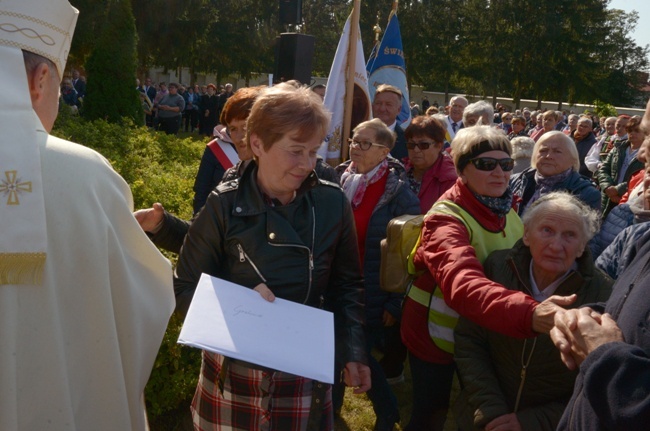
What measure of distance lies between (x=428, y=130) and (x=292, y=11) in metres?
3.41

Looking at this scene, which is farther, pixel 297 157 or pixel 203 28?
pixel 203 28

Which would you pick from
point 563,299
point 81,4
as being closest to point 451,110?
point 563,299

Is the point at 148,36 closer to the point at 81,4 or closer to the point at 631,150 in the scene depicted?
the point at 81,4

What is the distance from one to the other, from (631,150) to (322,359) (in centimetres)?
662

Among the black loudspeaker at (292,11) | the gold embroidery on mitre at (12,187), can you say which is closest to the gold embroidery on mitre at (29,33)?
the gold embroidery on mitre at (12,187)

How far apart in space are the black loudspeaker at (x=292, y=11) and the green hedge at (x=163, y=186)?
2.09 m

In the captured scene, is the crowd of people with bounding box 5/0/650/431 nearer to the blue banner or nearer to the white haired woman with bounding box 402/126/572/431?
the white haired woman with bounding box 402/126/572/431

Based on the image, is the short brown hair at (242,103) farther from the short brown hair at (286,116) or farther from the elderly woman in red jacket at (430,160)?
the elderly woman in red jacket at (430,160)

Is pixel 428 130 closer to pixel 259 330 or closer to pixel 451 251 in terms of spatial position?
pixel 451 251

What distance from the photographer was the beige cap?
1.75 meters

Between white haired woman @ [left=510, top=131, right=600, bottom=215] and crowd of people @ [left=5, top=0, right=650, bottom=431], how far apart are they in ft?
3.13

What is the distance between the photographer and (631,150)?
7.47 meters

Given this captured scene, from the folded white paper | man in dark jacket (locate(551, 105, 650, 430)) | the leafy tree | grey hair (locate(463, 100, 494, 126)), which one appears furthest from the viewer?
the leafy tree

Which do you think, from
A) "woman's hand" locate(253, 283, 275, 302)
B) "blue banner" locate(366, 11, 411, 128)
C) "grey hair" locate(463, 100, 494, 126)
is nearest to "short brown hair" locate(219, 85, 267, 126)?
"woman's hand" locate(253, 283, 275, 302)
